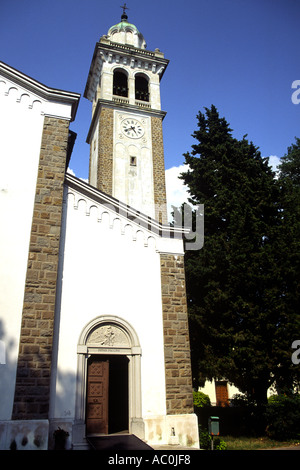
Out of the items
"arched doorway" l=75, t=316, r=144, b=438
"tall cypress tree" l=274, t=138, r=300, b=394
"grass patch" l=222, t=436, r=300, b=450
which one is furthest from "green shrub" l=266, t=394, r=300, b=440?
"arched doorway" l=75, t=316, r=144, b=438

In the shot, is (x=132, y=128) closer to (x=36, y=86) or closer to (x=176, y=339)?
(x=36, y=86)

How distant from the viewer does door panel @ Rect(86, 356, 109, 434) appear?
8688 mm

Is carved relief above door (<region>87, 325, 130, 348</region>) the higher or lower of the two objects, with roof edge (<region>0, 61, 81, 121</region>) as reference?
lower

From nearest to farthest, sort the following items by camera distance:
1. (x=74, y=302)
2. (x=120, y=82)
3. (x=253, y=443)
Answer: (x=74, y=302), (x=253, y=443), (x=120, y=82)

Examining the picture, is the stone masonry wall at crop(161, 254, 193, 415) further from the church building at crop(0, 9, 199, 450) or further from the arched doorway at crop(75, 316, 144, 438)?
the arched doorway at crop(75, 316, 144, 438)

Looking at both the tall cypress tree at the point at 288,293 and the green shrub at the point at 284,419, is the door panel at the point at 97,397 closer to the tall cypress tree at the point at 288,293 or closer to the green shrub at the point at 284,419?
the tall cypress tree at the point at 288,293

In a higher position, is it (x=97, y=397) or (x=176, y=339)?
(x=176, y=339)

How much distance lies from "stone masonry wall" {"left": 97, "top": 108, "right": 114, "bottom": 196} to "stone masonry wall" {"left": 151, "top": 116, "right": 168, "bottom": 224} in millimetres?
2400

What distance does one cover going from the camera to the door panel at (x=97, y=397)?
869 centimetres

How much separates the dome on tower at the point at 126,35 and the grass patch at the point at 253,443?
2284 cm

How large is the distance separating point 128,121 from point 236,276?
11.6m

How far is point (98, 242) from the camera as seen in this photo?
9.92 meters

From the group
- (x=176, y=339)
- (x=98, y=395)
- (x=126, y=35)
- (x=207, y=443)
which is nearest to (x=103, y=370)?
(x=98, y=395)

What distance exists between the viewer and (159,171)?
18672 mm
